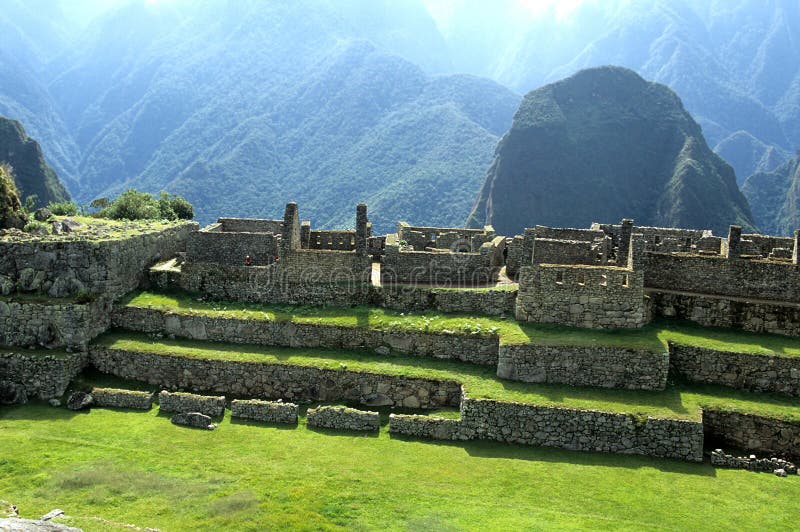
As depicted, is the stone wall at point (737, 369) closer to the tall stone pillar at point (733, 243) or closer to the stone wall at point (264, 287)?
the tall stone pillar at point (733, 243)

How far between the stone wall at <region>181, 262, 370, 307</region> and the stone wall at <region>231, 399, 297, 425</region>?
552 cm

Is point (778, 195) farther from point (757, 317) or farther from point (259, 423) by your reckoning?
point (259, 423)

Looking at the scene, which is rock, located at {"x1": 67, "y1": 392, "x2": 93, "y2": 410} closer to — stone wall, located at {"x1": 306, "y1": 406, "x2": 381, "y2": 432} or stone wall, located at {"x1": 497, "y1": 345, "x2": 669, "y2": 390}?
stone wall, located at {"x1": 306, "y1": 406, "x2": 381, "y2": 432}

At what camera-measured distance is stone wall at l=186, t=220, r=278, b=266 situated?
29953 mm

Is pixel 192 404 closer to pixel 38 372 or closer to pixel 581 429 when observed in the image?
pixel 38 372

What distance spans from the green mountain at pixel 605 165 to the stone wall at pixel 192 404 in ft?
242

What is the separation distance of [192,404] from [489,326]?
9806 mm

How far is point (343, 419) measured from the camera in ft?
69.5

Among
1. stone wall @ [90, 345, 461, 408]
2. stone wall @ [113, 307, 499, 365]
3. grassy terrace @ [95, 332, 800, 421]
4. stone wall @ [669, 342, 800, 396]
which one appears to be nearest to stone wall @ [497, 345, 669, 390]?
grassy terrace @ [95, 332, 800, 421]

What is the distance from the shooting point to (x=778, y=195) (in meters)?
110

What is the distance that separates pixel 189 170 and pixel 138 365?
7736 cm

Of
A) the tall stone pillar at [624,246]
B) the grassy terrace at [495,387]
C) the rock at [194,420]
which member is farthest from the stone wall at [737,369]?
the rock at [194,420]

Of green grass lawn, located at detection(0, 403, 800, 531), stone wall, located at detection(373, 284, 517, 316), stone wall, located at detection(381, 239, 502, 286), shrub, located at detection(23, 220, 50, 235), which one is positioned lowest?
green grass lawn, located at detection(0, 403, 800, 531)

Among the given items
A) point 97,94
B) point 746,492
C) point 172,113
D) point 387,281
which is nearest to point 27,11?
point 97,94
